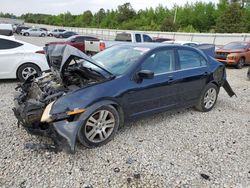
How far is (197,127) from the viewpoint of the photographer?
436 cm

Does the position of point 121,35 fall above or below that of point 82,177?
above

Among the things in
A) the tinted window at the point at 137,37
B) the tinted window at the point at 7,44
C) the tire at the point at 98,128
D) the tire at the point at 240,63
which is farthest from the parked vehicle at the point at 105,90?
the tinted window at the point at 137,37

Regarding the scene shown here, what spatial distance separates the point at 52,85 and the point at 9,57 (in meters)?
3.49

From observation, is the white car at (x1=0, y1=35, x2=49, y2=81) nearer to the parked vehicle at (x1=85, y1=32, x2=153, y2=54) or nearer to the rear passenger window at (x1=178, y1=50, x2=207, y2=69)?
the rear passenger window at (x1=178, y1=50, x2=207, y2=69)

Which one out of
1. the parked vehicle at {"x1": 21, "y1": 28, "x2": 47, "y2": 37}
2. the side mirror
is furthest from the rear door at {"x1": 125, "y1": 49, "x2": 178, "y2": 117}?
the parked vehicle at {"x1": 21, "y1": 28, "x2": 47, "y2": 37}

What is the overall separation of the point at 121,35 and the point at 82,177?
12.1 metres

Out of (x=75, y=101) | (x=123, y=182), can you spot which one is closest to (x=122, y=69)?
(x=75, y=101)

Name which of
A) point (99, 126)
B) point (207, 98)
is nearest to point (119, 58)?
point (99, 126)

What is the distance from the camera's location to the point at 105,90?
340cm

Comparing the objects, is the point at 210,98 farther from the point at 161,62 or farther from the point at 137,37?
the point at 137,37

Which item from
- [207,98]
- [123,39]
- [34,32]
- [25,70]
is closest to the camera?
[207,98]

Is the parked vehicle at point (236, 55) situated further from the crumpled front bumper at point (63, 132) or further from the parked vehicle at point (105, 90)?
the crumpled front bumper at point (63, 132)

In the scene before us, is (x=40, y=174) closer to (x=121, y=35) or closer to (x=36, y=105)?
(x=36, y=105)

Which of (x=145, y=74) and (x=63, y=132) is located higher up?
(x=145, y=74)
